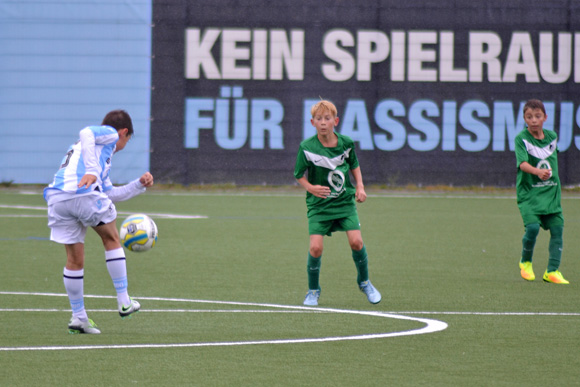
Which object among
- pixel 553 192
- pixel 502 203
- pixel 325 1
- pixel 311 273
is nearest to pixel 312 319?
pixel 311 273

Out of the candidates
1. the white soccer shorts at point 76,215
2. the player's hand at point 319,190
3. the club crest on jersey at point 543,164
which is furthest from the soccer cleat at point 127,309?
the club crest on jersey at point 543,164

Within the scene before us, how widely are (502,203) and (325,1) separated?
7804mm

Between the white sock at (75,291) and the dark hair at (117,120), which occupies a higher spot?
the dark hair at (117,120)

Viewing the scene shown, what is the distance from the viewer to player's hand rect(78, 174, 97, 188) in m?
7.98

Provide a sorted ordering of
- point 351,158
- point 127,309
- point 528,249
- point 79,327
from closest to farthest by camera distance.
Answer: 1. point 79,327
2. point 127,309
3. point 351,158
4. point 528,249

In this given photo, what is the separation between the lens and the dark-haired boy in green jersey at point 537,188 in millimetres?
11859

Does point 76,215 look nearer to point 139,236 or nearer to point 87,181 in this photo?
point 87,181

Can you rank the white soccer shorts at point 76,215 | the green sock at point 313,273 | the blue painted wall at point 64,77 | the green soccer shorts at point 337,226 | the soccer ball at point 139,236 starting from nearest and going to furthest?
the white soccer shorts at point 76,215, the soccer ball at point 139,236, the green sock at point 313,273, the green soccer shorts at point 337,226, the blue painted wall at point 64,77

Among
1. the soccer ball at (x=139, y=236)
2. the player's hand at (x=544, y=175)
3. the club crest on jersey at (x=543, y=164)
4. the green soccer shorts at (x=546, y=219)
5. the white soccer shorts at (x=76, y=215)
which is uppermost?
the club crest on jersey at (x=543, y=164)

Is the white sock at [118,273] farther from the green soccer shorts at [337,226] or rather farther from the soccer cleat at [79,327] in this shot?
the green soccer shorts at [337,226]

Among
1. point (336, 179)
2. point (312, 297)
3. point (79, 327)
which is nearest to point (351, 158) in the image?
point (336, 179)

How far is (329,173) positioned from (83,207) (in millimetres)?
2697

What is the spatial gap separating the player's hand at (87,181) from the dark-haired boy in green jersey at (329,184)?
96.1 inches

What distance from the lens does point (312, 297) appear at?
9.80m
